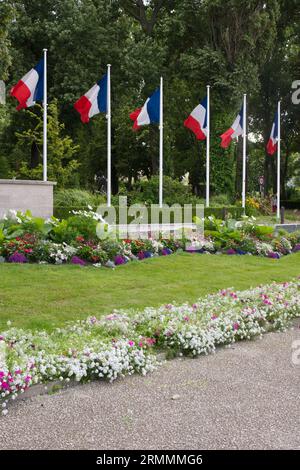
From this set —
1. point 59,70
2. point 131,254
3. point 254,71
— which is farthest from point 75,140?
point 131,254

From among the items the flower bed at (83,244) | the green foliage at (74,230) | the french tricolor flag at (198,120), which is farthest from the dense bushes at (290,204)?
the green foliage at (74,230)

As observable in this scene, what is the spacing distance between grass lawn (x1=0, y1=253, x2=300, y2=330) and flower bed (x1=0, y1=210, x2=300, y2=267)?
40 centimetres

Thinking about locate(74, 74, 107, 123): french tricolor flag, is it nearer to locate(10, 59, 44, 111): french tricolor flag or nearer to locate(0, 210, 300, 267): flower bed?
locate(10, 59, 44, 111): french tricolor flag

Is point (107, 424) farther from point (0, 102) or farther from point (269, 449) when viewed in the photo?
point (0, 102)

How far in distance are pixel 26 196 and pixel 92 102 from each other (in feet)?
15.6

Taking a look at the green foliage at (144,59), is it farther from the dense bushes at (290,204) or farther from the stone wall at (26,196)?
the stone wall at (26,196)

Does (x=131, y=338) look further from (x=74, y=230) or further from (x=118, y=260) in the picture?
(x=74, y=230)

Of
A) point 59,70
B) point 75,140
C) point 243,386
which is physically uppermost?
point 59,70

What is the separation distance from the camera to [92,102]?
20422mm

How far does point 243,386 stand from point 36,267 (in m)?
5.90

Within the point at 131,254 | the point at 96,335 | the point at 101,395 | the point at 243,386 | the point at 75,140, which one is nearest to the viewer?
the point at 101,395

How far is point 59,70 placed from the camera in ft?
106

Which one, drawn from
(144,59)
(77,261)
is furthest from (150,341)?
(144,59)

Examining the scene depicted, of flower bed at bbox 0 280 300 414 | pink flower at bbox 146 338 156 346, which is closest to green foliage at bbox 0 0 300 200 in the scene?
flower bed at bbox 0 280 300 414
